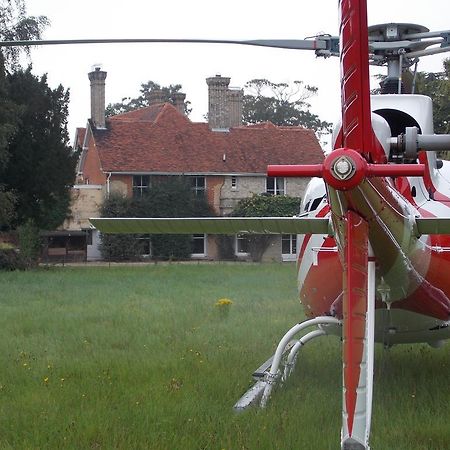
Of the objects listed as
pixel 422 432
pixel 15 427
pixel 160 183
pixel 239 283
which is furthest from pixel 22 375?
pixel 160 183

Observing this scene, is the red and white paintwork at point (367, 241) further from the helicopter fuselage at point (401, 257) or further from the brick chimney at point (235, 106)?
the brick chimney at point (235, 106)

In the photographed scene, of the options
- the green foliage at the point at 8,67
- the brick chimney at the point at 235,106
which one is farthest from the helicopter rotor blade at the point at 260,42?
the brick chimney at the point at 235,106

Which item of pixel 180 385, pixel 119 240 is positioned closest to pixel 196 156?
pixel 119 240

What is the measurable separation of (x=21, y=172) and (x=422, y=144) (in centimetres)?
3002

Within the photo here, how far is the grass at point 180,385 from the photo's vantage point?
592cm

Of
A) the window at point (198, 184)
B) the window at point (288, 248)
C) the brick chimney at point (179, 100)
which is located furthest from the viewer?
the brick chimney at point (179, 100)

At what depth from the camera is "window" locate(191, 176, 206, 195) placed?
4188 centimetres

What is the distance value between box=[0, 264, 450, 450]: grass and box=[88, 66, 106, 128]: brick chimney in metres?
29.1

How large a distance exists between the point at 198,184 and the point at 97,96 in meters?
7.66

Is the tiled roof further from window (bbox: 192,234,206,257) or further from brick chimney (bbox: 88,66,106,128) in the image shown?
window (bbox: 192,234,206,257)

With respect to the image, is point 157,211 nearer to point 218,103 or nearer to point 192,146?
point 192,146

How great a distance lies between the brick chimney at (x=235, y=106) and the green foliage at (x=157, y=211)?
20.8ft

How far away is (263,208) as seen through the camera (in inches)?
1608

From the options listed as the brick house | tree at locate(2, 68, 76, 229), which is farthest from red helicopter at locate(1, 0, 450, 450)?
the brick house
